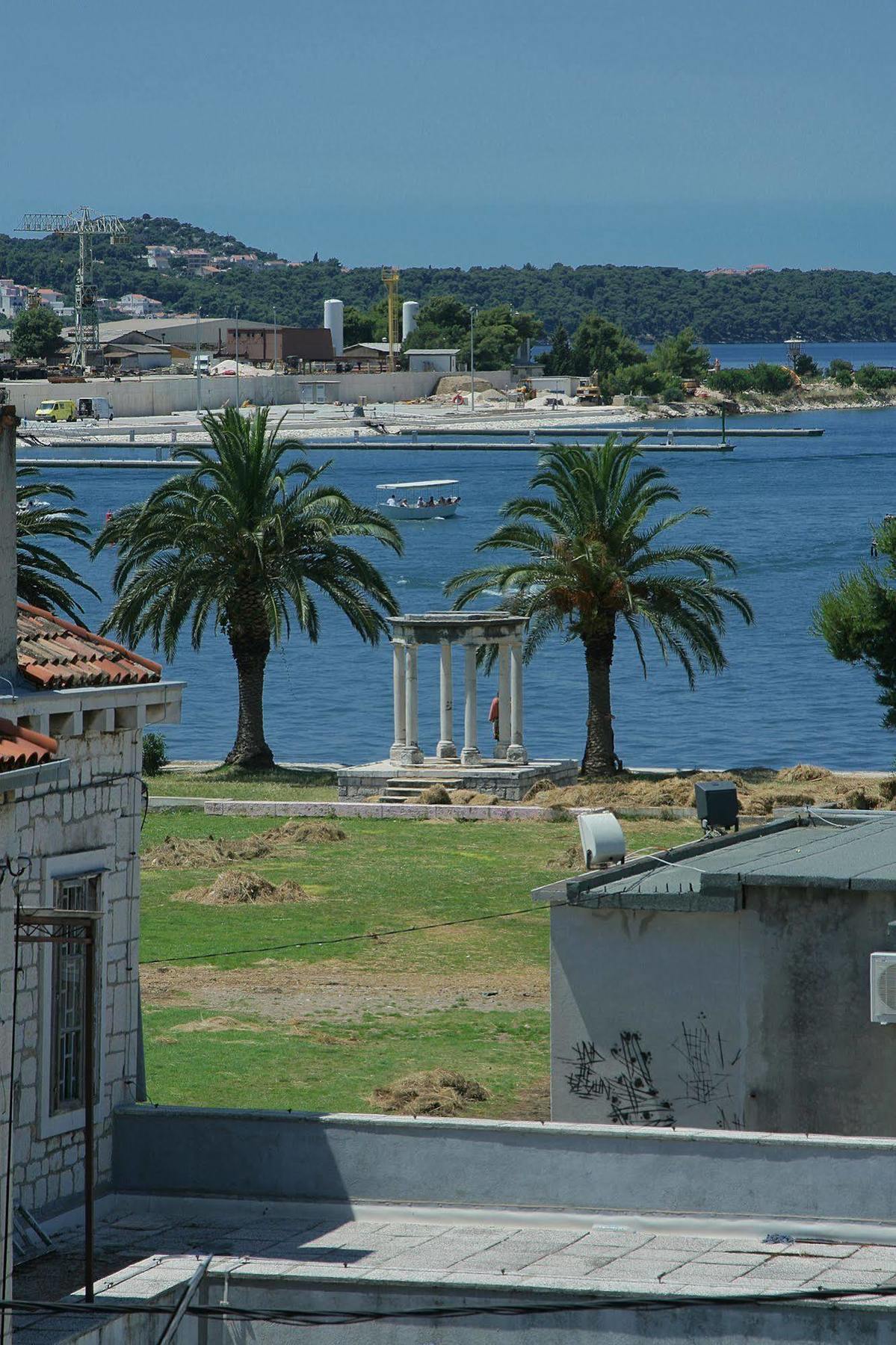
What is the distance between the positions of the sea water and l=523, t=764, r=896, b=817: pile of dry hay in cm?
943

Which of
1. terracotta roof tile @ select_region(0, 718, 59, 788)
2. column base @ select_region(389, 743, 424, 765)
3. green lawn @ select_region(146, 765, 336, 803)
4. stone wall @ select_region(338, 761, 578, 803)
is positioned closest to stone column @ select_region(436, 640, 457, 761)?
column base @ select_region(389, 743, 424, 765)

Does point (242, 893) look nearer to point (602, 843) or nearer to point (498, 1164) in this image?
point (602, 843)

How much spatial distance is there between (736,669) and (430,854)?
55011 mm

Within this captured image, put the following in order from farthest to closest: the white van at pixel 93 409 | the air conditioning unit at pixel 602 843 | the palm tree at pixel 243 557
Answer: the white van at pixel 93 409 < the palm tree at pixel 243 557 < the air conditioning unit at pixel 602 843

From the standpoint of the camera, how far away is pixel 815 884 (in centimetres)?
1402

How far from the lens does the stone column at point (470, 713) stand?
37188mm

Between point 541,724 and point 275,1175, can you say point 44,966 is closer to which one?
point 275,1175

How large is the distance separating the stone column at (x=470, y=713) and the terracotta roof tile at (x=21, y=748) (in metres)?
26.3

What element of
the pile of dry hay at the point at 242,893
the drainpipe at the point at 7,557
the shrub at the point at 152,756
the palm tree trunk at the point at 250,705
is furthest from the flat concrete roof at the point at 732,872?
the palm tree trunk at the point at 250,705

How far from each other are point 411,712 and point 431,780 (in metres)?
2.17

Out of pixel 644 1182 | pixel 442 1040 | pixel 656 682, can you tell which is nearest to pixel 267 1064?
pixel 442 1040

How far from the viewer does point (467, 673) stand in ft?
126

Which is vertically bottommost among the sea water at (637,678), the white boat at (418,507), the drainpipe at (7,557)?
the sea water at (637,678)

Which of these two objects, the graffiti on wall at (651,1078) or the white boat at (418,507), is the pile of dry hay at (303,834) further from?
the white boat at (418,507)
